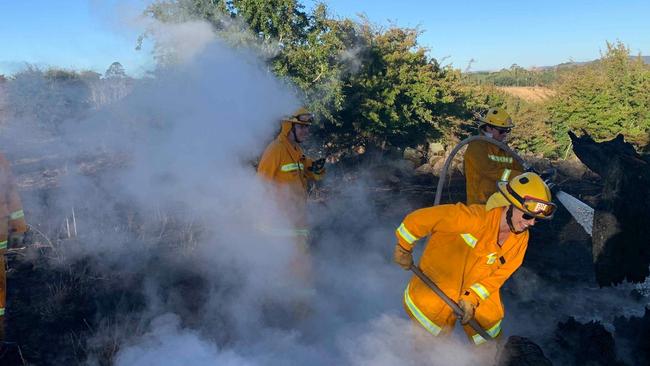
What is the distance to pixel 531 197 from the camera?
268cm

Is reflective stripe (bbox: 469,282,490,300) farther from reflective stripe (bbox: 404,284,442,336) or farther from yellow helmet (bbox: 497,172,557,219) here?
yellow helmet (bbox: 497,172,557,219)

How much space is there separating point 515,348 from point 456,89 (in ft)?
41.2

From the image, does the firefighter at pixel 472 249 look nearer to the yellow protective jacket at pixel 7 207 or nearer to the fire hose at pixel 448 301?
the fire hose at pixel 448 301

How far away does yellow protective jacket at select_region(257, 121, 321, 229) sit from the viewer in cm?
432

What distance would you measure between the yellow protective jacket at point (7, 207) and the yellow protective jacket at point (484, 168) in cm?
409

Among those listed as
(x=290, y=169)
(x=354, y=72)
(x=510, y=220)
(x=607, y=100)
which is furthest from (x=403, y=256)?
(x=607, y=100)

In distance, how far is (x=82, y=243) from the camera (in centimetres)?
554

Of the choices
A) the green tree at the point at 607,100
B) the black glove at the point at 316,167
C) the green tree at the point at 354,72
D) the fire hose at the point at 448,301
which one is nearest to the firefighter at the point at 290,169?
the black glove at the point at 316,167

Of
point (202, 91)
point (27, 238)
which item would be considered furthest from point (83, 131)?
point (202, 91)

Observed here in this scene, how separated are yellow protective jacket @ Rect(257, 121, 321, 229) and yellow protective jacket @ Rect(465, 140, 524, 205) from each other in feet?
5.55

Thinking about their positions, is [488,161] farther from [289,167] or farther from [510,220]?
[289,167]

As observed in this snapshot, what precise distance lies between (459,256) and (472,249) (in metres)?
0.11

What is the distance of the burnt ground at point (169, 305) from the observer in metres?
3.88

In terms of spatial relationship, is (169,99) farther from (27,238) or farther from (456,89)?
(456,89)
